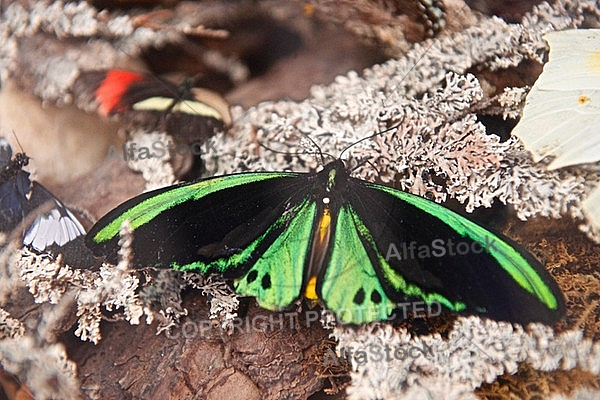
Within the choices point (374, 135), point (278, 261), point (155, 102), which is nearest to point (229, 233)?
point (278, 261)

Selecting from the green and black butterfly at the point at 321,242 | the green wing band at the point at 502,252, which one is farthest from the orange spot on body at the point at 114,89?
the green wing band at the point at 502,252

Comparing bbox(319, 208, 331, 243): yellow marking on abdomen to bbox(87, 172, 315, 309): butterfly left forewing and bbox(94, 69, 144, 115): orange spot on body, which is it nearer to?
bbox(87, 172, 315, 309): butterfly left forewing

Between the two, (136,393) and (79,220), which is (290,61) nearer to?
(79,220)

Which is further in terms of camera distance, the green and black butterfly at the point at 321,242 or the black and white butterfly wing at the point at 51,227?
the black and white butterfly wing at the point at 51,227

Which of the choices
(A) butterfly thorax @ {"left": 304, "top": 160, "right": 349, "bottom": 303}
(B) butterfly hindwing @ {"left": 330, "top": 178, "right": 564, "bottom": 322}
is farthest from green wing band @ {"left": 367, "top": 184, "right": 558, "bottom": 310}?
(A) butterfly thorax @ {"left": 304, "top": 160, "right": 349, "bottom": 303}

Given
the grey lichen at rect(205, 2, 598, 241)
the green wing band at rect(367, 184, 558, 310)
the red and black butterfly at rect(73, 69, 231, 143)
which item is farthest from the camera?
the red and black butterfly at rect(73, 69, 231, 143)

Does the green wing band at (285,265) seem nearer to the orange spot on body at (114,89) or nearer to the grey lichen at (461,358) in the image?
the grey lichen at (461,358)

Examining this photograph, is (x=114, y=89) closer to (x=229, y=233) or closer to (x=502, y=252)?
(x=229, y=233)
